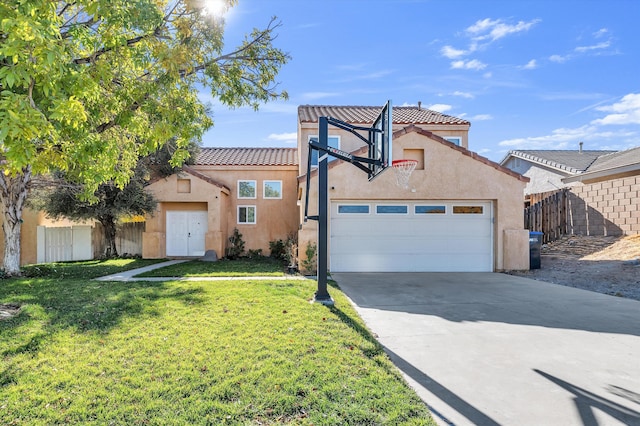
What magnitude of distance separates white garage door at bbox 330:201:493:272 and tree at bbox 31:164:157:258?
8.62 meters

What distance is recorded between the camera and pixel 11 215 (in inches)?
412

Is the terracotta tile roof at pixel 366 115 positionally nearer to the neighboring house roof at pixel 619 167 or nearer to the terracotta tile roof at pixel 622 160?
the neighboring house roof at pixel 619 167

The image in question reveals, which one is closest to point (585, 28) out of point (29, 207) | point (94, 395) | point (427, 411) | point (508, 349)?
point (508, 349)

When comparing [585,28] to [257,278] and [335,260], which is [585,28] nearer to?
[335,260]

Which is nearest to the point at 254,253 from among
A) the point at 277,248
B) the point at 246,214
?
the point at 277,248

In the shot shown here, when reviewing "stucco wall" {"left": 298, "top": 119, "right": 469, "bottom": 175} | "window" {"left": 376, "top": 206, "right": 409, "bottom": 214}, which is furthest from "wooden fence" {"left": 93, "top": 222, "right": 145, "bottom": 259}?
"window" {"left": 376, "top": 206, "right": 409, "bottom": 214}

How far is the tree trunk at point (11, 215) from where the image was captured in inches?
408

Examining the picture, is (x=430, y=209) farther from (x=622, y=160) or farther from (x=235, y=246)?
(x=622, y=160)

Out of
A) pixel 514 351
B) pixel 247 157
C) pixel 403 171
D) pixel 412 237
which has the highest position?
pixel 247 157

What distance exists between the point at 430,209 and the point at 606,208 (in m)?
8.19

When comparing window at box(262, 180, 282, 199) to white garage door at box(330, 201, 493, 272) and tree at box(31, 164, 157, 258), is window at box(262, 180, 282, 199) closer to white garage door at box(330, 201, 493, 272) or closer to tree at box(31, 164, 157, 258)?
tree at box(31, 164, 157, 258)

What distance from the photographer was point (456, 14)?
9242 mm

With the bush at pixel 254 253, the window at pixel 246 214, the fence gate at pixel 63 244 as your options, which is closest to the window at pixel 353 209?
the bush at pixel 254 253

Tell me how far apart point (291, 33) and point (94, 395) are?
7998 mm
